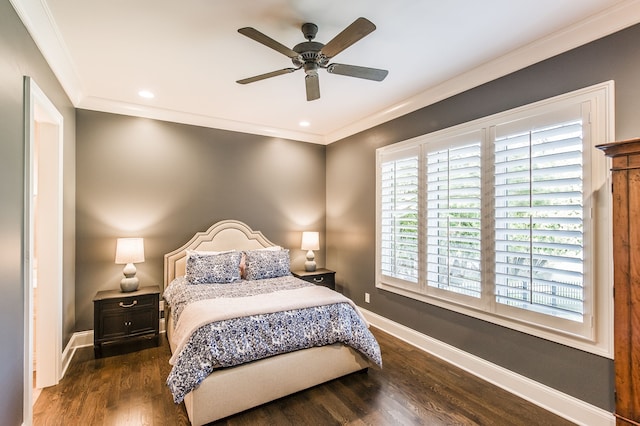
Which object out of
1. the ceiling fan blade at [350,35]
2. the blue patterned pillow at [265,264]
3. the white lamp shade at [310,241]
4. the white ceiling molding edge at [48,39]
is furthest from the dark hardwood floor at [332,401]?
the white ceiling molding edge at [48,39]

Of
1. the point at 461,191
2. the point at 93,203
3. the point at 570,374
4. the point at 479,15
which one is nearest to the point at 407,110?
the point at 461,191

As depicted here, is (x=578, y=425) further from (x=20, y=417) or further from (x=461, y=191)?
(x=20, y=417)

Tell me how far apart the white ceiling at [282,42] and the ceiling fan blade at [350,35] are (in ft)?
0.81

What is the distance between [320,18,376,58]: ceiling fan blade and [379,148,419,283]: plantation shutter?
1.83 metres

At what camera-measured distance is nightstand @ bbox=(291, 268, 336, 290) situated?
178 inches

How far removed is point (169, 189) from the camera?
4.10m

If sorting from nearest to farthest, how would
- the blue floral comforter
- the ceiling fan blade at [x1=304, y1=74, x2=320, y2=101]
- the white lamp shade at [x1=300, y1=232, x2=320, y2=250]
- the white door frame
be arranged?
the blue floral comforter < the ceiling fan blade at [x1=304, y1=74, x2=320, y2=101] < the white door frame < the white lamp shade at [x1=300, y1=232, x2=320, y2=250]

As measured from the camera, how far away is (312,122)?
14.9 feet

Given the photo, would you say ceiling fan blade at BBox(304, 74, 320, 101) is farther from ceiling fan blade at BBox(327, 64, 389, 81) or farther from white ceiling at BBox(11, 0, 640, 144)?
white ceiling at BBox(11, 0, 640, 144)

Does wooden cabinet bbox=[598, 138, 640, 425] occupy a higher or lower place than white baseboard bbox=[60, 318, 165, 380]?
higher

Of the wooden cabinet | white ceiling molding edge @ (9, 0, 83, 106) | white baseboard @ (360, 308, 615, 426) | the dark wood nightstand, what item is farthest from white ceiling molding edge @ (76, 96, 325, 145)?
the wooden cabinet

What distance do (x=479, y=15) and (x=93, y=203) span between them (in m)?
4.33

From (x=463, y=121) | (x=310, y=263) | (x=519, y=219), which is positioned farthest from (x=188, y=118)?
(x=519, y=219)

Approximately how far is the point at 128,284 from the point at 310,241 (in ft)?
7.95
